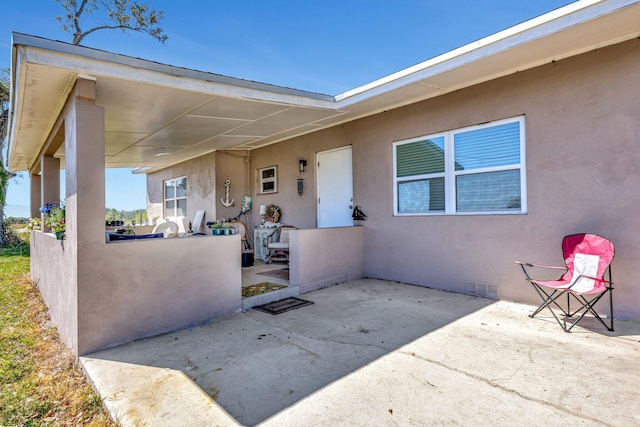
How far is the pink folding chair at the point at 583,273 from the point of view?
3139 millimetres

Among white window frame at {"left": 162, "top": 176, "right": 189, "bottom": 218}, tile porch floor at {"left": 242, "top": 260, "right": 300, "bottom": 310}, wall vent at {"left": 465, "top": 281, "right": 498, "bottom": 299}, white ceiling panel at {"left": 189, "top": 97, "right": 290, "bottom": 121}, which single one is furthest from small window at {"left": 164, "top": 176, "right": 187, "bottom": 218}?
wall vent at {"left": 465, "top": 281, "right": 498, "bottom": 299}

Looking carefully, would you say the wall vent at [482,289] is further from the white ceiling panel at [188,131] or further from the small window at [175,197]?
the small window at [175,197]

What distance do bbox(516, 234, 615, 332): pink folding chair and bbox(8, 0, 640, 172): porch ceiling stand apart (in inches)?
80.4

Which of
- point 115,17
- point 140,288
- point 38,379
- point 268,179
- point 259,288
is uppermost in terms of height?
point 115,17

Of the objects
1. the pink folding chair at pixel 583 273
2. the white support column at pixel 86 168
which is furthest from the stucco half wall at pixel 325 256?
the pink folding chair at pixel 583 273

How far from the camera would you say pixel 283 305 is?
4188 mm

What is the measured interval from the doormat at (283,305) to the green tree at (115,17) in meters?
12.5

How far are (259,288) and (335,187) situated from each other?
2.55 m

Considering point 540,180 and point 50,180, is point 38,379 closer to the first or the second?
point 50,180

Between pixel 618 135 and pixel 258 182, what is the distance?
656 cm

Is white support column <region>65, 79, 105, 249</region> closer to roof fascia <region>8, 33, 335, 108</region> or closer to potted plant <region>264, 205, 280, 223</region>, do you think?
roof fascia <region>8, 33, 335, 108</region>

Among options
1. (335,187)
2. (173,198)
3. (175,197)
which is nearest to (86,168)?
(335,187)

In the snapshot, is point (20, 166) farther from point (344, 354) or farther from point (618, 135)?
point (618, 135)

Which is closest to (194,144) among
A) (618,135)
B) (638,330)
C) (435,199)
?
(435,199)
